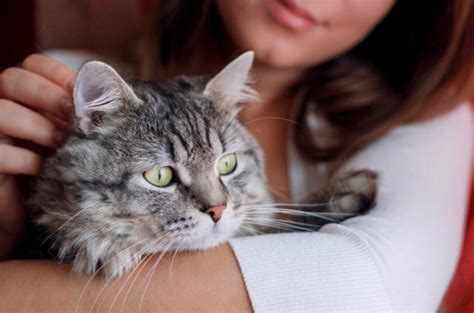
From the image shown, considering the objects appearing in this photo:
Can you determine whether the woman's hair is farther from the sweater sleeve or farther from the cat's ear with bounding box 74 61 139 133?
the cat's ear with bounding box 74 61 139 133

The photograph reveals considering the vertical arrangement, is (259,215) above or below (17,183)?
below

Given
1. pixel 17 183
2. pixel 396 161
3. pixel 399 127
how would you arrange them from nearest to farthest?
pixel 17 183
pixel 396 161
pixel 399 127

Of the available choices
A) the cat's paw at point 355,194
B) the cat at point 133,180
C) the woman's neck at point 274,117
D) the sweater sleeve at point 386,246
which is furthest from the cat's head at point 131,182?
the woman's neck at point 274,117

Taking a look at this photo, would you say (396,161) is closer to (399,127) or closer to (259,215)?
(399,127)

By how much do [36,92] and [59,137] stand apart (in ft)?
0.33

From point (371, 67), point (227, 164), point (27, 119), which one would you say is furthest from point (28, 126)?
point (371, 67)

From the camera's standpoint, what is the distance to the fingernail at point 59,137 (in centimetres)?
99

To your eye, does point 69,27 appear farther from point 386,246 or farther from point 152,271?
point 386,246

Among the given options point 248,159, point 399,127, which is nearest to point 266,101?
point 399,127

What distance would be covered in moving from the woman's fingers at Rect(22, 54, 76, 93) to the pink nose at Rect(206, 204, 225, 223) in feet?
1.17

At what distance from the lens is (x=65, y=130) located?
100 cm

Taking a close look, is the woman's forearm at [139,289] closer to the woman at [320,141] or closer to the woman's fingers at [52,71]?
the woman at [320,141]

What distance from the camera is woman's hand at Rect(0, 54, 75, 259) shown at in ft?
3.25

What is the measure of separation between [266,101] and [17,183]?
2.58ft
